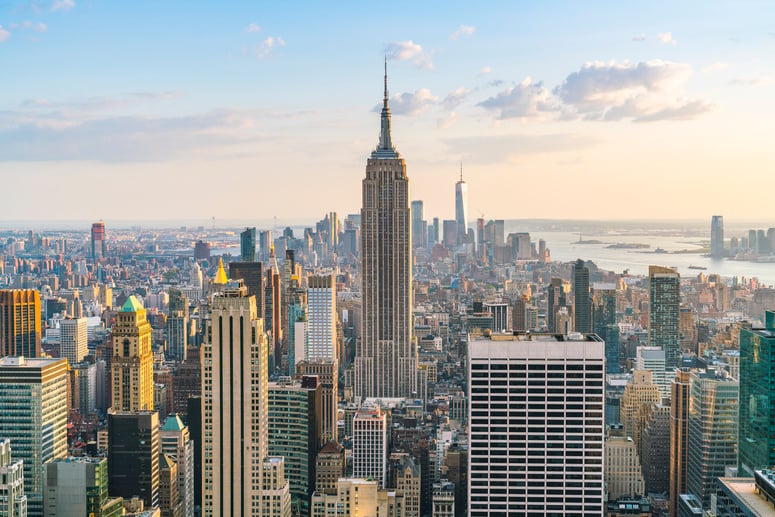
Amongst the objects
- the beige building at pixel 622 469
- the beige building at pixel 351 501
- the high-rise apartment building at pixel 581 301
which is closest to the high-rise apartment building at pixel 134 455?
the beige building at pixel 351 501

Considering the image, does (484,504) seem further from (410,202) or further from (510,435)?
(410,202)

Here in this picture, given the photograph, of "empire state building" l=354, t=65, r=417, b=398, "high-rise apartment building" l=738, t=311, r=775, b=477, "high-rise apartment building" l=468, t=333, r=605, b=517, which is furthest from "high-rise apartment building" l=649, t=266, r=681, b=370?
"empire state building" l=354, t=65, r=417, b=398

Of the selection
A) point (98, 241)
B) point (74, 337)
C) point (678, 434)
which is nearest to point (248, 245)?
point (98, 241)

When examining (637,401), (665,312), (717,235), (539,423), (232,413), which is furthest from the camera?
(665,312)

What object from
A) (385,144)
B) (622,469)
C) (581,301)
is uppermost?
(385,144)

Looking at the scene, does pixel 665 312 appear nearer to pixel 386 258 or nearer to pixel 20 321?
pixel 386 258

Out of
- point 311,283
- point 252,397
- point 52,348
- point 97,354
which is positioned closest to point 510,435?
point 252,397
